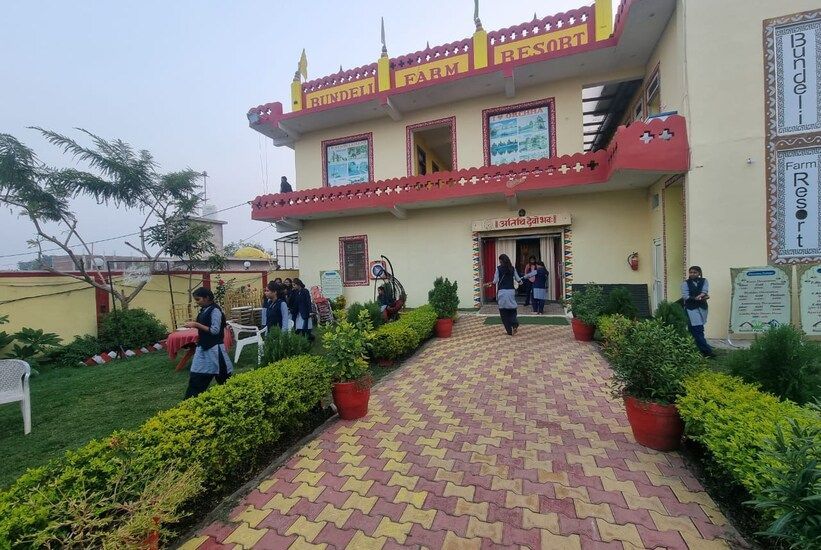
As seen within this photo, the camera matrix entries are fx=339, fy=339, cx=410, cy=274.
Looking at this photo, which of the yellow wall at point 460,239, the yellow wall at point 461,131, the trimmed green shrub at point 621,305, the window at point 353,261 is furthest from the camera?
the window at point 353,261

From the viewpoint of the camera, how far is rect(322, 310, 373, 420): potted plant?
373 cm

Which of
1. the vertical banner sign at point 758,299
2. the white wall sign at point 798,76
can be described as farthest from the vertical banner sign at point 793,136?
the vertical banner sign at point 758,299

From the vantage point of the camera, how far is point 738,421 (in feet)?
7.32

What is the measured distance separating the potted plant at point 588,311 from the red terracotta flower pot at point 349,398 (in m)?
4.73

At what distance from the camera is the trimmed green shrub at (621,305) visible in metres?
6.20

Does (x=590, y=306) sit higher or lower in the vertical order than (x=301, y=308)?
lower

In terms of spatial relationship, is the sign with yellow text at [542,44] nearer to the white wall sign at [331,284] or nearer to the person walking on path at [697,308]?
the person walking on path at [697,308]

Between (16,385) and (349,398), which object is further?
(16,385)

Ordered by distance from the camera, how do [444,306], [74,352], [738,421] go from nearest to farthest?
[738,421] → [74,352] → [444,306]

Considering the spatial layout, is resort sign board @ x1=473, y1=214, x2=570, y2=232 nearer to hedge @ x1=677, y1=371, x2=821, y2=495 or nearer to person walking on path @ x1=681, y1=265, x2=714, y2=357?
person walking on path @ x1=681, y1=265, x2=714, y2=357

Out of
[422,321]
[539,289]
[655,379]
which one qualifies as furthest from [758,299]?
[422,321]

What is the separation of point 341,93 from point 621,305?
Answer: 33.6 feet

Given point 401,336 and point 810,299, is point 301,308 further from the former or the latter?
point 810,299

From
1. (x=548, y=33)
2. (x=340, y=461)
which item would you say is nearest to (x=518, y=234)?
(x=548, y=33)
